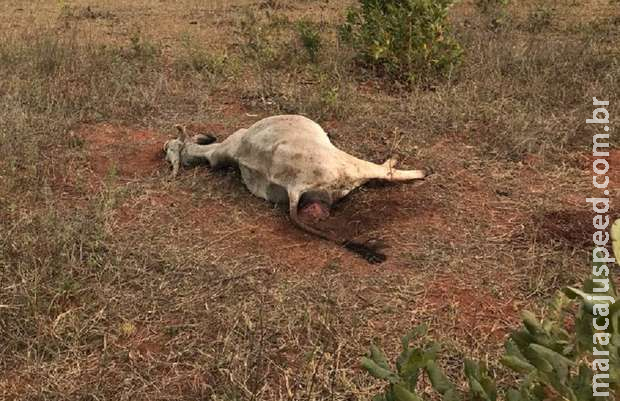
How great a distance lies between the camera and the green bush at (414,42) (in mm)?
5652

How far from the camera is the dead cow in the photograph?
377cm

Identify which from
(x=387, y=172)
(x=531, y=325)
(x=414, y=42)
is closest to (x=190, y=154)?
(x=387, y=172)

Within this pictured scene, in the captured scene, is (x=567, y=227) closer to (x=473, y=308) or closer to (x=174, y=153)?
(x=473, y=308)

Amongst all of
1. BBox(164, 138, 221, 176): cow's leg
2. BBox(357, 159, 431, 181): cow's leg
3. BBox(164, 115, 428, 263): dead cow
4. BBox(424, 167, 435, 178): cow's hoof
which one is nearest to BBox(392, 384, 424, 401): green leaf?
BBox(164, 115, 428, 263): dead cow

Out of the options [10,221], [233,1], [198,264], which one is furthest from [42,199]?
[233,1]

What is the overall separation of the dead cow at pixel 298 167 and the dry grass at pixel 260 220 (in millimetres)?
105

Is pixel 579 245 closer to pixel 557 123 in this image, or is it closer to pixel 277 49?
pixel 557 123

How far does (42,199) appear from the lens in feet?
13.0

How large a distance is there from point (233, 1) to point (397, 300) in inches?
286

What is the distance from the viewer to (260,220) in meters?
3.80

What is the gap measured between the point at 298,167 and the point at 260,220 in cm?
37

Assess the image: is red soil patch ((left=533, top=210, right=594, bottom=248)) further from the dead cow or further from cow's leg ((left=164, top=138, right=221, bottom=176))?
cow's leg ((left=164, top=138, right=221, bottom=176))

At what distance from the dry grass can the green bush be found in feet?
0.63

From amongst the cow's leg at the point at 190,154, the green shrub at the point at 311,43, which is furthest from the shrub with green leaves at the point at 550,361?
the green shrub at the point at 311,43
